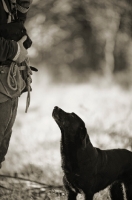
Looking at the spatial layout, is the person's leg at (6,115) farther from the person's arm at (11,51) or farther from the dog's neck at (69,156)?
the dog's neck at (69,156)

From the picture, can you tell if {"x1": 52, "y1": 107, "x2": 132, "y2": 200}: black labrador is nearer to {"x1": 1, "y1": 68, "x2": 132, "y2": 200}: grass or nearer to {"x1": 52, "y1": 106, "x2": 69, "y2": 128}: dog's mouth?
{"x1": 52, "y1": 106, "x2": 69, "y2": 128}: dog's mouth

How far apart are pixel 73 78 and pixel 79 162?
2.20 m

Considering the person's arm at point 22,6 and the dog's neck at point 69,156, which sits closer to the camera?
the person's arm at point 22,6

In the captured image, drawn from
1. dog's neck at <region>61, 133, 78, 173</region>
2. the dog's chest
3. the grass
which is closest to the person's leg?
dog's neck at <region>61, 133, 78, 173</region>

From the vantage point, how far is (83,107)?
11.5ft

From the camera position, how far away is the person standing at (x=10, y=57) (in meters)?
1.50

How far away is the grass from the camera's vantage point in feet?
10.9

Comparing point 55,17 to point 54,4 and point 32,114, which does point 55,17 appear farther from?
point 32,114

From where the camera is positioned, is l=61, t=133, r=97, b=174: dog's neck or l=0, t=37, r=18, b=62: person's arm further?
l=61, t=133, r=97, b=174: dog's neck

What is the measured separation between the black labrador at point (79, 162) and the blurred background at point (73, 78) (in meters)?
1.33

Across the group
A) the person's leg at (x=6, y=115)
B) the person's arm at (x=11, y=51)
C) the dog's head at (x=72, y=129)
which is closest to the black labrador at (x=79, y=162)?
the dog's head at (x=72, y=129)

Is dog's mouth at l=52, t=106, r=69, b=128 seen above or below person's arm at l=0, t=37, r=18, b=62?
below

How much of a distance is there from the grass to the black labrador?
129cm

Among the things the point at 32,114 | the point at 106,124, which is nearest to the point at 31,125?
the point at 32,114
